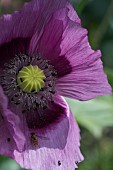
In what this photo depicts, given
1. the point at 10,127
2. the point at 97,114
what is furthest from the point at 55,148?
the point at 97,114

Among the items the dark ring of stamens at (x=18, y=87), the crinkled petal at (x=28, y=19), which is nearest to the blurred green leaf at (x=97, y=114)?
the dark ring of stamens at (x=18, y=87)

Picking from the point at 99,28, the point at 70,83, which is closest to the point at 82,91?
the point at 70,83

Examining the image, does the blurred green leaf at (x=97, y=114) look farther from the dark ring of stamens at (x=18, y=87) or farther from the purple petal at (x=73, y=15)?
the purple petal at (x=73, y=15)

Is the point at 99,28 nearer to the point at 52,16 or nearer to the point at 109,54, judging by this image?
the point at 109,54

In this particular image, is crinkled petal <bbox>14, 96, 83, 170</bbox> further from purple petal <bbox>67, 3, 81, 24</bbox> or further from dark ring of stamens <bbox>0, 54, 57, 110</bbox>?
purple petal <bbox>67, 3, 81, 24</bbox>

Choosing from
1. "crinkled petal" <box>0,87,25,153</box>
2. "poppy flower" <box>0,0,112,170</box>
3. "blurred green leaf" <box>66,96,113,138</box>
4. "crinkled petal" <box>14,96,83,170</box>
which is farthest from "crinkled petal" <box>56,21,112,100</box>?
"blurred green leaf" <box>66,96,113,138</box>

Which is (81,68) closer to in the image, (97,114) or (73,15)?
(73,15)
